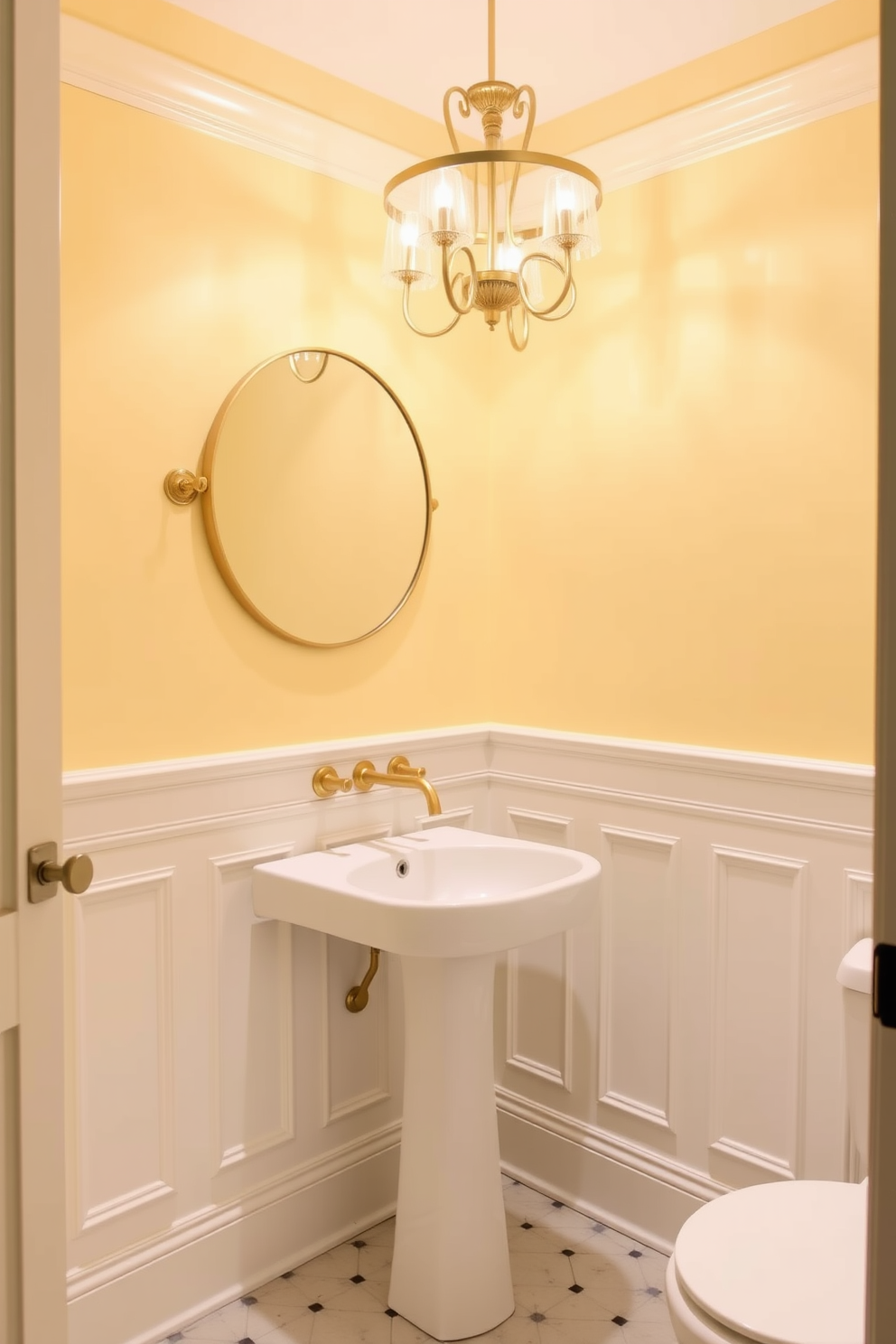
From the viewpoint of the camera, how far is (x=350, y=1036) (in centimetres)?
228

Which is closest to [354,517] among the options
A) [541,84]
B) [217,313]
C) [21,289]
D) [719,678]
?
[217,313]

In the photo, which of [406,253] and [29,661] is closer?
[29,661]

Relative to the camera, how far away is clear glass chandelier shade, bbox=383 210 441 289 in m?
1.94

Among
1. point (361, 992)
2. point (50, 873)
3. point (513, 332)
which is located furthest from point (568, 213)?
point (361, 992)

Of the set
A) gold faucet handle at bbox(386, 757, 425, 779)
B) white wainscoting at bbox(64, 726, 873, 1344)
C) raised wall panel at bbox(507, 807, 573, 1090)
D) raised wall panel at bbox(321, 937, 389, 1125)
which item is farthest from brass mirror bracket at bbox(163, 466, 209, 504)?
raised wall panel at bbox(507, 807, 573, 1090)

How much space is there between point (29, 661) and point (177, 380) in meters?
0.98

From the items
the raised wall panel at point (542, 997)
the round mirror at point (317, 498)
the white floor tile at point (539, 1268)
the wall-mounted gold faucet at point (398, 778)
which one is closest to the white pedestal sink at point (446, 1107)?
the white floor tile at point (539, 1268)

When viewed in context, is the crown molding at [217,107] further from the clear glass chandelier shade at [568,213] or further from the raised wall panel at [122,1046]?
the raised wall panel at [122,1046]

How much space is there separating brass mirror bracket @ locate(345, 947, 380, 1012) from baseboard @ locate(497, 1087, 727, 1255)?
0.54m

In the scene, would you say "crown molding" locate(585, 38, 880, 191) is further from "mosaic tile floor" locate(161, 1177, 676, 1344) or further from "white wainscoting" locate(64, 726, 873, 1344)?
"mosaic tile floor" locate(161, 1177, 676, 1344)

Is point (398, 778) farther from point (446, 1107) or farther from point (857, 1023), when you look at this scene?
point (857, 1023)

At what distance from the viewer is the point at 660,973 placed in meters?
2.21

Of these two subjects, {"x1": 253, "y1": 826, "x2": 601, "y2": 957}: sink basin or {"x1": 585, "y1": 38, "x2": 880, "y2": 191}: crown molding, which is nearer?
{"x1": 253, "y1": 826, "x2": 601, "y2": 957}: sink basin

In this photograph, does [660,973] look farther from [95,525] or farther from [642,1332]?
[95,525]
